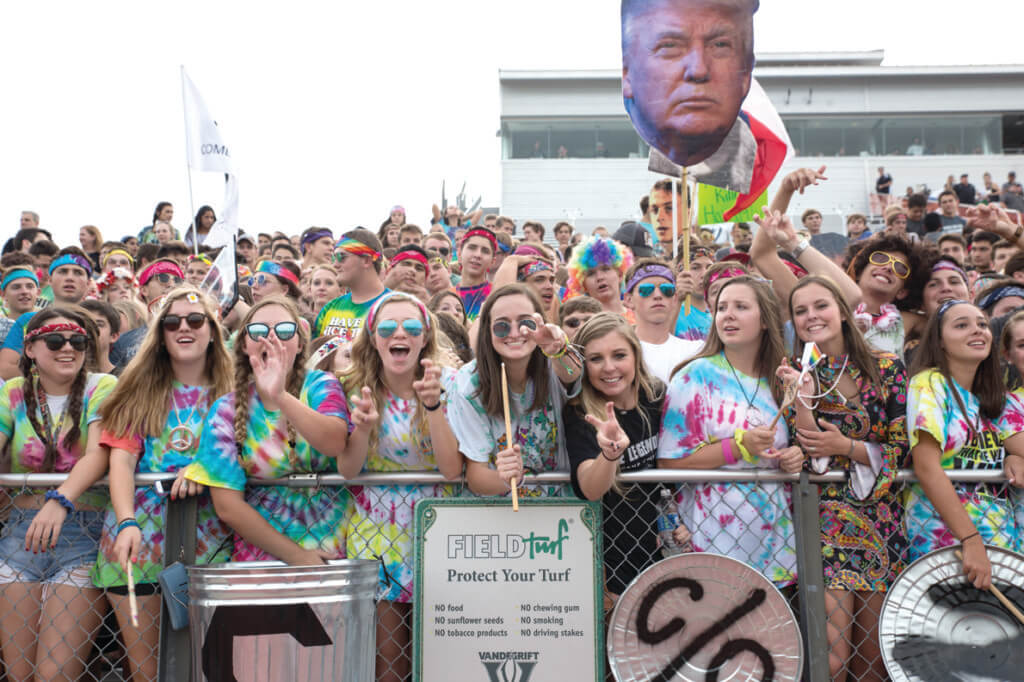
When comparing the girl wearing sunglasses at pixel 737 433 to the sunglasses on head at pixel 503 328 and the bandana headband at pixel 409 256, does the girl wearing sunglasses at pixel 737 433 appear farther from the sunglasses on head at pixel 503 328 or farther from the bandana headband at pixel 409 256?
the bandana headband at pixel 409 256

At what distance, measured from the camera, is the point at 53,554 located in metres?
3.85

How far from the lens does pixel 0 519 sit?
393 cm

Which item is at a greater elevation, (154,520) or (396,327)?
(396,327)

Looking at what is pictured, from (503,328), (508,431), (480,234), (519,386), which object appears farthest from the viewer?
(480,234)

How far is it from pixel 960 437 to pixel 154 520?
346 cm

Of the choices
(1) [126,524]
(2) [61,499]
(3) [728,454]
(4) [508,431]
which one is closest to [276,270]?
(2) [61,499]

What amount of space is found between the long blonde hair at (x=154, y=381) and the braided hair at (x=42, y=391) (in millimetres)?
222

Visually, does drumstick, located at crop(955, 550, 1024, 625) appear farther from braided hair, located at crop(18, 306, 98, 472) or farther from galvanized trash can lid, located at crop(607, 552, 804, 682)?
braided hair, located at crop(18, 306, 98, 472)

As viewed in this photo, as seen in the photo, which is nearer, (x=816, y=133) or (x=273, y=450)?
(x=273, y=450)

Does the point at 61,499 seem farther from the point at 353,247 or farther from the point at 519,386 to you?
the point at 353,247

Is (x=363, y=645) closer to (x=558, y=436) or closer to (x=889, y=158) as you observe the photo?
(x=558, y=436)

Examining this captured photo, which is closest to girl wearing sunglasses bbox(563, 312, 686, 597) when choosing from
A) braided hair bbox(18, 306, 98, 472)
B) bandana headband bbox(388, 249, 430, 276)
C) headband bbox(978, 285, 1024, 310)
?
braided hair bbox(18, 306, 98, 472)

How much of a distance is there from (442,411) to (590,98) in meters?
25.7

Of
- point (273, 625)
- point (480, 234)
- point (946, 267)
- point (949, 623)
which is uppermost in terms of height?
point (480, 234)
